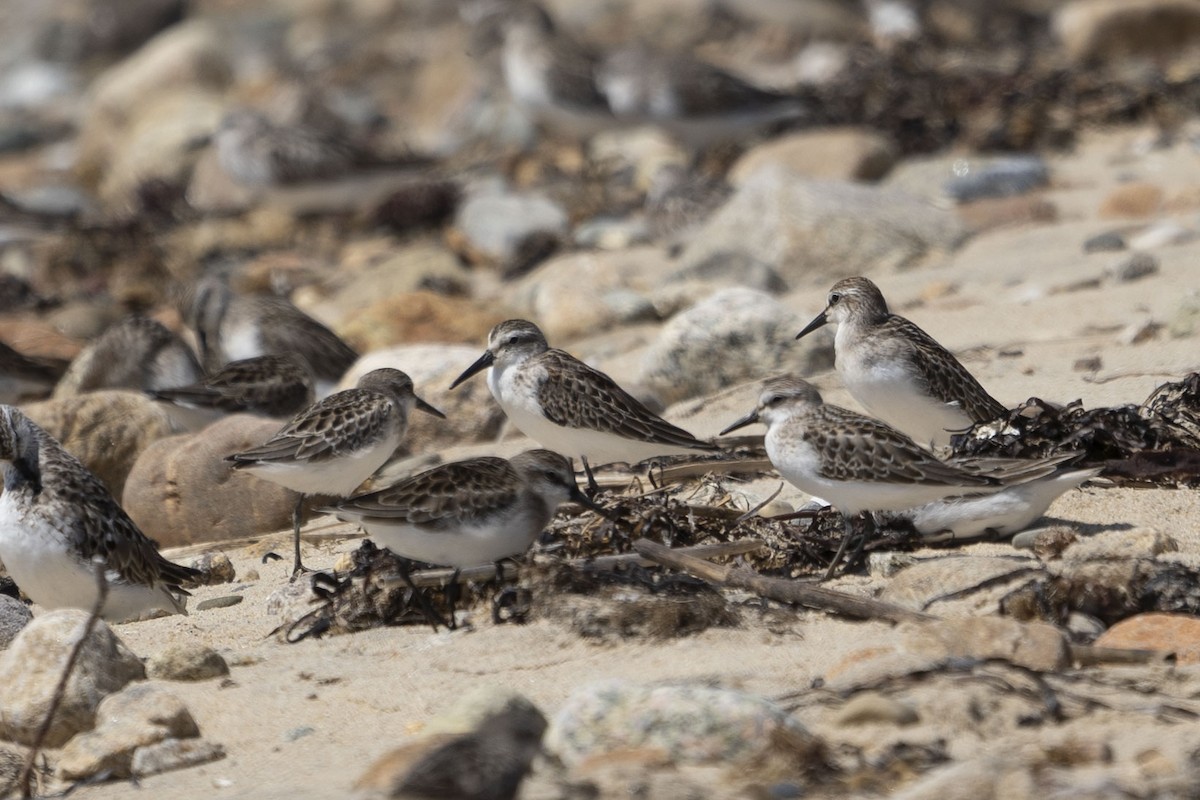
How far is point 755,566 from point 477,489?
1.19 m

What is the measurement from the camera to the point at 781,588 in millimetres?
5840

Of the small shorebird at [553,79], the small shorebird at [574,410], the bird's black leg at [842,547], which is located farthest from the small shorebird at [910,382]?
the small shorebird at [553,79]

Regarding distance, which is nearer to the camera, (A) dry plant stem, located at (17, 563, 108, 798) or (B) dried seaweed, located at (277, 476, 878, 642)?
(A) dry plant stem, located at (17, 563, 108, 798)

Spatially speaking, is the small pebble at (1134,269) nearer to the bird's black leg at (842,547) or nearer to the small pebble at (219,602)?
the bird's black leg at (842,547)

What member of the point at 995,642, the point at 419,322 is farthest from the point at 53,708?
the point at 419,322

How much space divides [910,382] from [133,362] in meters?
5.79

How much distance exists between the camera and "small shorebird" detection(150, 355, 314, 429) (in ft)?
31.6

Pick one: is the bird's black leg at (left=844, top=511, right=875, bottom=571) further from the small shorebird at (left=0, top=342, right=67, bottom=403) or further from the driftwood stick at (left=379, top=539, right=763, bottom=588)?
the small shorebird at (left=0, top=342, right=67, bottom=403)

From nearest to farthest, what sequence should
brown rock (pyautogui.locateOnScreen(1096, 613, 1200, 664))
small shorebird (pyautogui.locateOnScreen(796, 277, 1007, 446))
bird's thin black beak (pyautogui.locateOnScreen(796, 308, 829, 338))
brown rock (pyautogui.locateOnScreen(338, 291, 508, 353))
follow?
brown rock (pyautogui.locateOnScreen(1096, 613, 1200, 664)) < small shorebird (pyautogui.locateOnScreen(796, 277, 1007, 446)) < bird's thin black beak (pyautogui.locateOnScreen(796, 308, 829, 338)) < brown rock (pyautogui.locateOnScreen(338, 291, 508, 353))

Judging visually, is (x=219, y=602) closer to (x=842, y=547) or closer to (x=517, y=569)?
(x=517, y=569)

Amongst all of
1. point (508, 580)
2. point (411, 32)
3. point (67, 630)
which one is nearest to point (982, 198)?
point (508, 580)

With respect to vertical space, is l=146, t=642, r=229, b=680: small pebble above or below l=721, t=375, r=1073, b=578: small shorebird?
below

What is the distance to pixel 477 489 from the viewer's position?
6.17m

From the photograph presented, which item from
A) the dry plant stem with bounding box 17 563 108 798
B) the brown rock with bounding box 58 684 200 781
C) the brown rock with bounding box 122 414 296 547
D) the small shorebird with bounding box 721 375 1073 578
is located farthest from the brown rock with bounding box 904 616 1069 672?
the brown rock with bounding box 122 414 296 547
